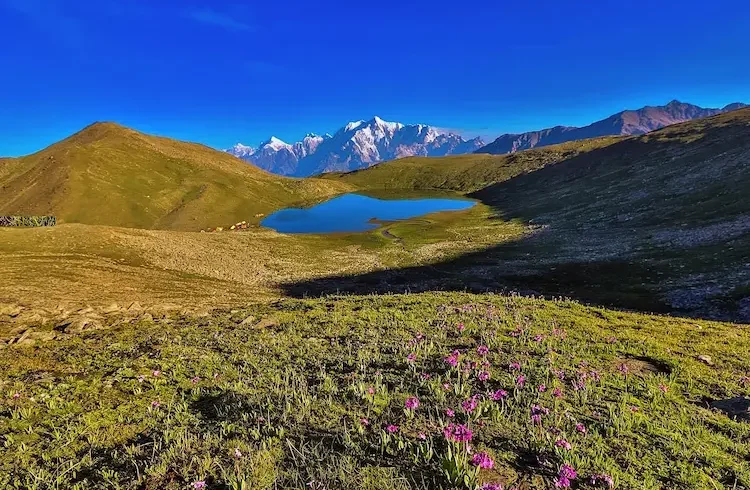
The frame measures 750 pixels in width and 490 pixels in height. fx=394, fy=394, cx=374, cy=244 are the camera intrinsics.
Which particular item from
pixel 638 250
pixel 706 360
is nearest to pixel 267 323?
pixel 706 360

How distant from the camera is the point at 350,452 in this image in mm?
7562

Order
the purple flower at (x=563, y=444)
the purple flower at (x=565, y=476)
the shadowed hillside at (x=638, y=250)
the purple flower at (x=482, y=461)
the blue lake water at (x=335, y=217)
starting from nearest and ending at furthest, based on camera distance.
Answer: the purple flower at (x=565, y=476), the purple flower at (x=482, y=461), the purple flower at (x=563, y=444), the shadowed hillside at (x=638, y=250), the blue lake water at (x=335, y=217)

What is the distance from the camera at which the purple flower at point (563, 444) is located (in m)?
7.39

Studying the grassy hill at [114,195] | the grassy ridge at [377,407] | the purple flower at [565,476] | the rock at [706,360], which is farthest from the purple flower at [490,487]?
the grassy hill at [114,195]

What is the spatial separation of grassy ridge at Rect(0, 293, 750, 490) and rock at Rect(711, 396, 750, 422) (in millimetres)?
273

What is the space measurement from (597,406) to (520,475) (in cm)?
387

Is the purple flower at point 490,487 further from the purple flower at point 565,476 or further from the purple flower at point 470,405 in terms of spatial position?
the purple flower at point 470,405

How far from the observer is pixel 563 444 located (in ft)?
24.8

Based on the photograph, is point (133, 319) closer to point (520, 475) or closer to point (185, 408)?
point (185, 408)

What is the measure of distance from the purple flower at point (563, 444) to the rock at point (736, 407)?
5.22m

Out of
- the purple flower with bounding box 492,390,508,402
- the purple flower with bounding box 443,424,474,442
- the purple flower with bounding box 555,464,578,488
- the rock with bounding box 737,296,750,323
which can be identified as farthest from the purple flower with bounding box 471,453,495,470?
the rock with bounding box 737,296,750,323

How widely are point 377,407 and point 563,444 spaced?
4016 mm

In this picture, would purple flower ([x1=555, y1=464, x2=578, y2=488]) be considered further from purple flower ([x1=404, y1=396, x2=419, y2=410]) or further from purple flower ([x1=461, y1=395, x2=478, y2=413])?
purple flower ([x1=404, y1=396, x2=419, y2=410])

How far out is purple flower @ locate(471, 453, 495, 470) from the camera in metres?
6.75
